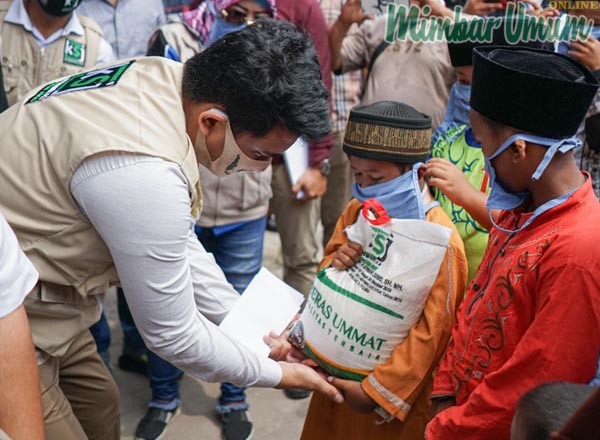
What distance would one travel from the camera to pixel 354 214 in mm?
2564

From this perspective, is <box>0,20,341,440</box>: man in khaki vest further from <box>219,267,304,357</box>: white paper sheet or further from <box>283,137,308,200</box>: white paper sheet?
<box>283,137,308,200</box>: white paper sheet

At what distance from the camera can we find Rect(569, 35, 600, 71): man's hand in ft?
9.98

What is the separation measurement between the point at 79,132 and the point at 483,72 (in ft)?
3.40

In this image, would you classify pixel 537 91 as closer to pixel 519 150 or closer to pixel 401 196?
pixel 519 150

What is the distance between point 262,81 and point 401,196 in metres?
0.75

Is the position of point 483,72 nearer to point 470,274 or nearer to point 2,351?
point 470,274

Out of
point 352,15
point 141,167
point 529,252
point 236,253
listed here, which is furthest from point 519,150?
point 352,15

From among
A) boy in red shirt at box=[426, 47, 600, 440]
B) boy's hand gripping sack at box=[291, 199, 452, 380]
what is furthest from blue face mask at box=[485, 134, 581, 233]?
boy's hand gripping sack at box=[291, 199, 452, 380]

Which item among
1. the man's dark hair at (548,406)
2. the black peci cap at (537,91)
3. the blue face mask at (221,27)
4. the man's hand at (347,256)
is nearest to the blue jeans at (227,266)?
the blue face mask at (221,27)

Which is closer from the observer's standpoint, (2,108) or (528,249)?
(528,249)

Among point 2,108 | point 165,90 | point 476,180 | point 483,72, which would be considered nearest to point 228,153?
point 165,90

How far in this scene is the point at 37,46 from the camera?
3.60m

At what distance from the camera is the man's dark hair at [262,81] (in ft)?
6.16

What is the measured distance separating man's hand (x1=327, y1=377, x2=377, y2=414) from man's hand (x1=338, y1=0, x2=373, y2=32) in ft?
7.65
